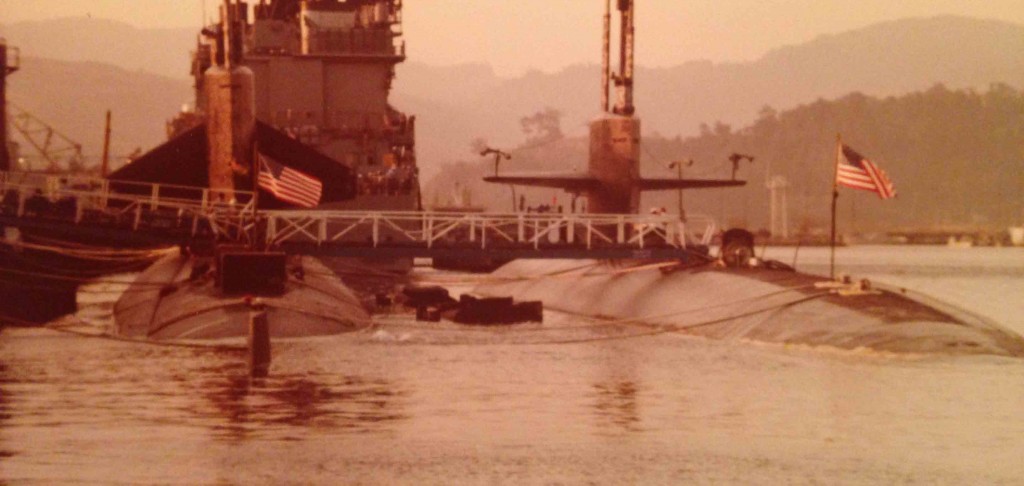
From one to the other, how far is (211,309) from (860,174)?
15378 mm

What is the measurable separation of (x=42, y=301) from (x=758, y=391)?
24854mm

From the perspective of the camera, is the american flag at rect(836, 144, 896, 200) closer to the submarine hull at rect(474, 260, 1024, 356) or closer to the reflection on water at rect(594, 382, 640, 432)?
the submarine hull at rect(474, 260, 1024, 356)

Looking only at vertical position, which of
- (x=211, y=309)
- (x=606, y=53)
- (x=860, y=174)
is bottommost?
(x=211, y=309)

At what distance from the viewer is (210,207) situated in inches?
1516

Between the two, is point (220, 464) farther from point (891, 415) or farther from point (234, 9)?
point (234, 9)

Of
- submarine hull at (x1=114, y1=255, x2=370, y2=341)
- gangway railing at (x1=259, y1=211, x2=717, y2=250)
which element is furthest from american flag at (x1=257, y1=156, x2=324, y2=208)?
submarine hull at (x1=114, y1=255, x2=370, y2=341)

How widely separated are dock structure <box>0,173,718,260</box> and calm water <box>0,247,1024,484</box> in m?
3.38

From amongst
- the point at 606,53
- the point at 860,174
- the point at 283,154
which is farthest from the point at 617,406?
the point at 606,53

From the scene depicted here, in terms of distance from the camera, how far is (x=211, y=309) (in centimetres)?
3550

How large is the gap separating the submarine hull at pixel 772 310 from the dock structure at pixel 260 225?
1.63 metres

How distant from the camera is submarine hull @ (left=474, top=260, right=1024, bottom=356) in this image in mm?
31656

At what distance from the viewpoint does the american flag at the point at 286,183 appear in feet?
121

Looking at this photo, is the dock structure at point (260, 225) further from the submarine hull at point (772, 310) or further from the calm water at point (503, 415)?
the calm water at point (503, 415)

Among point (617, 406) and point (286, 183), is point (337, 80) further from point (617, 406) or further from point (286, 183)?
point (617, 406)
